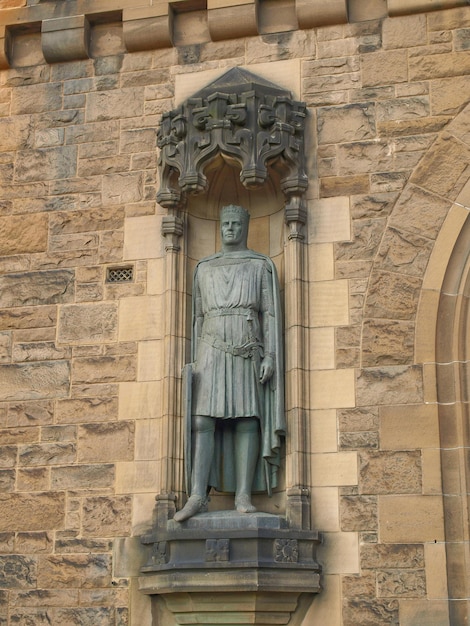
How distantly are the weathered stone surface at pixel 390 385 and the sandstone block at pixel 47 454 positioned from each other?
2.27 meters

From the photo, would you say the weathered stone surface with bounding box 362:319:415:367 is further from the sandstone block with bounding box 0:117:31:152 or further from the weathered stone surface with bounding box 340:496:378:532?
the sandstone block with bounding box 0:117:31:152

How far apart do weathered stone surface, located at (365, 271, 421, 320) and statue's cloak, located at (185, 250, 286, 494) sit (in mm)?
721

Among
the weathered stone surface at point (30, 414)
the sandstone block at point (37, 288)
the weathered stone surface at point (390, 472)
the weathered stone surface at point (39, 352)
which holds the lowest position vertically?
the weathered stone surface at point (390, 472)

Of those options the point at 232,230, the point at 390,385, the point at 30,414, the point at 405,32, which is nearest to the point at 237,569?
the point at 390,385

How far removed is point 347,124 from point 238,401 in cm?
242

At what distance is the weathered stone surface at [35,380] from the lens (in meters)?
9.34

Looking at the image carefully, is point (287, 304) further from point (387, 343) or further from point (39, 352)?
point (39, 352)

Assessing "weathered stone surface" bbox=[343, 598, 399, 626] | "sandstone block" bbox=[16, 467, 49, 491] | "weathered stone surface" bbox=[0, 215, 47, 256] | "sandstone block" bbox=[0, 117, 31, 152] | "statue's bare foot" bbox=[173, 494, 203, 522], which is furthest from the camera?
"sandstone block" bbox=[0, 117, 31, 152]

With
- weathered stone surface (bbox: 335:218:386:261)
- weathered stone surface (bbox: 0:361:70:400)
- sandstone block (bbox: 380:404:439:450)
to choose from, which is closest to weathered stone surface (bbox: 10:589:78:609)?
A: weathered stone surface (bbox: 0:361:70:400)

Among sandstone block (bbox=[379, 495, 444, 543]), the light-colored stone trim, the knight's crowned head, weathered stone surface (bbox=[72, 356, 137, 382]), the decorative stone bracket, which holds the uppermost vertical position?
the light-colored stone trim

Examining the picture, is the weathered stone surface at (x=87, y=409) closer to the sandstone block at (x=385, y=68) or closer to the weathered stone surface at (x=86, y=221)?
the weathered stone surface at (x=86, y=221)

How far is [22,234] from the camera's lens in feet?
32.3

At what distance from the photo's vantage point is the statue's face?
9195 mm

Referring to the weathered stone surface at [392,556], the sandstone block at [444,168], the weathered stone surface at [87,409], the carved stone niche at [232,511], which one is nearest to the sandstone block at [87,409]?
the weathered stone surface at [87,409]
